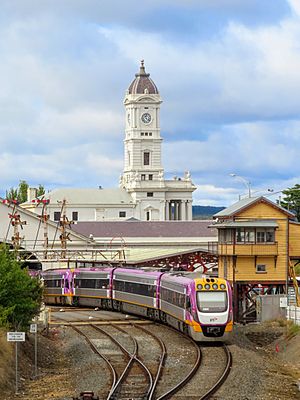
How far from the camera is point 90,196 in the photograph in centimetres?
17200

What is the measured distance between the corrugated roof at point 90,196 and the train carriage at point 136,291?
10807cm

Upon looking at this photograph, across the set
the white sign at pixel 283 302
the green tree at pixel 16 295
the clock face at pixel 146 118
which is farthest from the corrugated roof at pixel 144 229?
the green tree at pixel 16 295

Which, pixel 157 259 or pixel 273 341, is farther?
pixel 157 259

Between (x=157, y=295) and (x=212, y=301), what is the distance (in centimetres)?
954

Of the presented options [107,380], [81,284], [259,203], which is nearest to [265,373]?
[107,380]

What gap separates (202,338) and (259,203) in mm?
19261

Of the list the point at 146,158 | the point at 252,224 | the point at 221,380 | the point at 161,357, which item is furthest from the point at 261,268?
the point at 146,158

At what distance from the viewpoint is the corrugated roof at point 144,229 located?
113 metres

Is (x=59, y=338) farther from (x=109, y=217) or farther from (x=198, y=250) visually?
(x=109, y=217)

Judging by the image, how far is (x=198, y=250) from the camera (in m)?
76.9

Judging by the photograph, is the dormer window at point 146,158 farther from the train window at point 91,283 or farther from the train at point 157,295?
the train window at point 91,283

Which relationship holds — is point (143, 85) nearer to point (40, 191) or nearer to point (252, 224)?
point (40, 191)

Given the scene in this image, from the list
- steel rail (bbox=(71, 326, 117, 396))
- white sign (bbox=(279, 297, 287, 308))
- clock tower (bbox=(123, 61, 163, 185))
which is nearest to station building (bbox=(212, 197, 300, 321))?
white sign (bbox=(279, 297, 287, 308))

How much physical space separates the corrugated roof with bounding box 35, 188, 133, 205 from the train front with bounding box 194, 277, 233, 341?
126 meters
